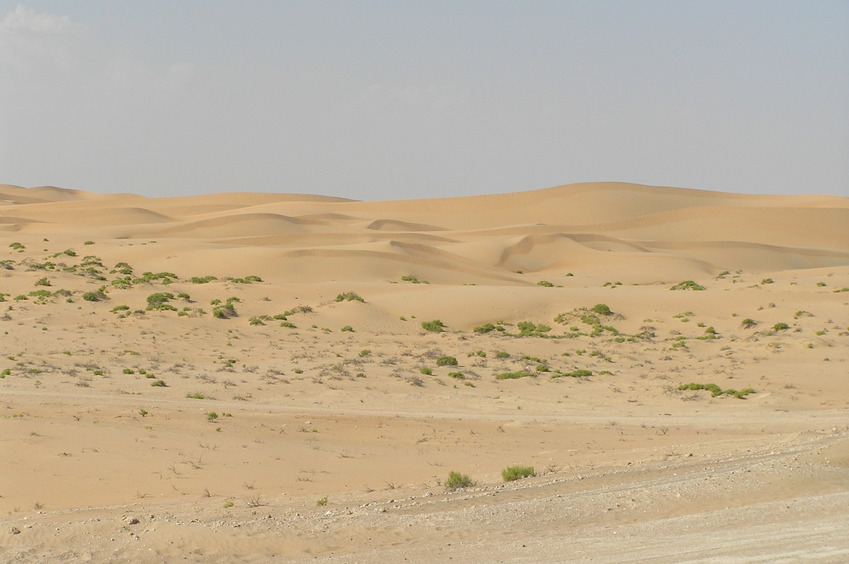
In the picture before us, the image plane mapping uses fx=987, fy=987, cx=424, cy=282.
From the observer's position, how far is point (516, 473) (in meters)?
12.4

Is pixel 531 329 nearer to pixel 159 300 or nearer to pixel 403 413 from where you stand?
pixel 159 300

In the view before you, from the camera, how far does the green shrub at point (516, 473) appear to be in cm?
1230

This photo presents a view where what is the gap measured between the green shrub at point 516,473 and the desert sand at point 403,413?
6 centimetres

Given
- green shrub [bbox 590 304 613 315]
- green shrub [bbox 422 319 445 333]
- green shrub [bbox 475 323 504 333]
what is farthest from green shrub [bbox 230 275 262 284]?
green shrub [bbox 590 304 613 315]

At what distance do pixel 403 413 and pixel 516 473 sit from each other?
704 cm

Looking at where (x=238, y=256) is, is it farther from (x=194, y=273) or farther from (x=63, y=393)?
(x=63, y=393)

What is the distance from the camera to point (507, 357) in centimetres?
2783

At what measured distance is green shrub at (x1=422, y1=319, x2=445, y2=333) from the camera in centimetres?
3334

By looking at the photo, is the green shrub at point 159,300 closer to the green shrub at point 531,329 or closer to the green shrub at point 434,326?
the green shrub at point 434,326

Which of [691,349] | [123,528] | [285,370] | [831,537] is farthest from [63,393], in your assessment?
[691,349]

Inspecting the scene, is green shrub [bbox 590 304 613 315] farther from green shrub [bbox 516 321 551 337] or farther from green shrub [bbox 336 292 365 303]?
green shrub [bbox 336 292 365 303]

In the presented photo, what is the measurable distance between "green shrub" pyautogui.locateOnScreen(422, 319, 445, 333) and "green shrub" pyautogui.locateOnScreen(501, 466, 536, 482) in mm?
20722

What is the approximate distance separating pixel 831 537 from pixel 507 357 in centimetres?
1969

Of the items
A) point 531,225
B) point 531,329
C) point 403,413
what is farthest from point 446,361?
point 531,225
